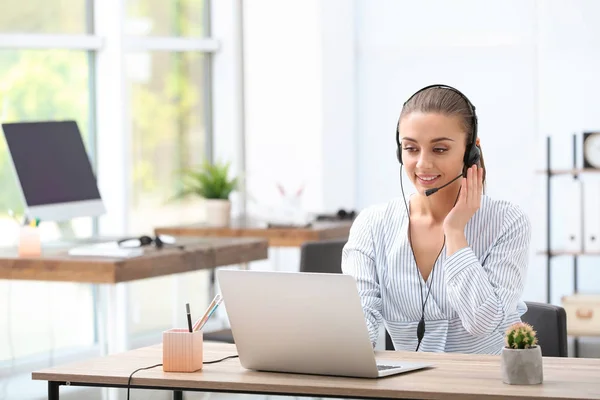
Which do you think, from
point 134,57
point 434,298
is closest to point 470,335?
point 434,298

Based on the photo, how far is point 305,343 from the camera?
200cm

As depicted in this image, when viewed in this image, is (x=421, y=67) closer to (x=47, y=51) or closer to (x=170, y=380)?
(x=47, y=51)

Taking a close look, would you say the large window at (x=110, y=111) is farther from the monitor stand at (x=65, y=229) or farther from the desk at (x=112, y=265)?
the desk at (x=112, y=265)

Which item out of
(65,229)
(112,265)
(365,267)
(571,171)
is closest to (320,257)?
(112,265)

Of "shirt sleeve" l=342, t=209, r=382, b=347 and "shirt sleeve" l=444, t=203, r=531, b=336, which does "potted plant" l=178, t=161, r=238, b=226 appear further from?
"shirt sleeve" l=444, t=203, r=531, b=336

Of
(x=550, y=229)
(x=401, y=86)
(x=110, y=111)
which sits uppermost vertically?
(x=401, y=86)

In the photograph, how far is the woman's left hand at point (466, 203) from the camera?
2.36 metres

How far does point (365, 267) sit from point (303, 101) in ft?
14.5

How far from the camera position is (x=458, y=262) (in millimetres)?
2303

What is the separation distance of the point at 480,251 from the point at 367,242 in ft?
0.88

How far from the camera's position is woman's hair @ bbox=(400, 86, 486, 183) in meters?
2.46

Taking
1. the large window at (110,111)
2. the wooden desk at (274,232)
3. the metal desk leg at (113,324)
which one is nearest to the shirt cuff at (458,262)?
the metal desk leg at (113,324)

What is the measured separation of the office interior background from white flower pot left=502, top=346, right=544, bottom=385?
4.19 meters

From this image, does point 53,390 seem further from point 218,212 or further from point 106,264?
point 218,212
